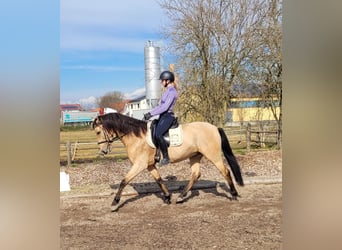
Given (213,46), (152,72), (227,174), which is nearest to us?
(152,72)

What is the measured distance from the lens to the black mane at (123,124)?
2.41 m

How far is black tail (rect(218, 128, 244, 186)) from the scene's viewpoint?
8.43 ft

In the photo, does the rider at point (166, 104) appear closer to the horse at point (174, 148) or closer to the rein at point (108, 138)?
the horse at point (174, 148)

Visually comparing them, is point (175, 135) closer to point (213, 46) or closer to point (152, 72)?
point (152, 72)

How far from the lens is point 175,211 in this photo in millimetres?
2486

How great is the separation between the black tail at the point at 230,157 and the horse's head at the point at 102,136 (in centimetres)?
83

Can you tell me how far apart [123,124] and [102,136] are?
0.18 meters

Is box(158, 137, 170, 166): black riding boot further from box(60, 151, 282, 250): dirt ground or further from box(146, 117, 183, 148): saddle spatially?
box(60, 151, 282, 250): dirt ground

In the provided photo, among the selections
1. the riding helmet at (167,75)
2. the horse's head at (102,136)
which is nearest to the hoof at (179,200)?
the horse's head at (102,136)

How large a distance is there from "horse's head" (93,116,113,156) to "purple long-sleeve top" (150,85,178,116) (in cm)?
37

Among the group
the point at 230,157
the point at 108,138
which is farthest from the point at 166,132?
the point at 230,157

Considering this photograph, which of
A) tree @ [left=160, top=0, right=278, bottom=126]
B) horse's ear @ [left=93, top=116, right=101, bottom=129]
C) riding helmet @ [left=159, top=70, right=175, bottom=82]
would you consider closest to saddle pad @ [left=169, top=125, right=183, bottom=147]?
tree @ [left=160, top=0, right=278, bottom=126]

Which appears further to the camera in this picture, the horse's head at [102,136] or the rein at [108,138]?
the rein at [108,138]
